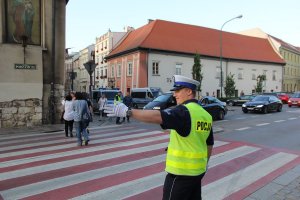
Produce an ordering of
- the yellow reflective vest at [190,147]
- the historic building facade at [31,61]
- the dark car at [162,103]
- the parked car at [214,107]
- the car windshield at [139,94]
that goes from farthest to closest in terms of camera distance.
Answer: the car windshield at [139,94]
the parked car at [214,107]
the dark car at [162,103]
the historic building facade at [31,61]
the yellow reflective vest at [190,147]

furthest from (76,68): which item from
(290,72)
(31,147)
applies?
(31,147)

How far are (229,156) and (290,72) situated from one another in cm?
7165

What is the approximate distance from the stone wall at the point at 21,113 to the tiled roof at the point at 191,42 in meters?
27.6

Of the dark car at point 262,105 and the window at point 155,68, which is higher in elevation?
the window at point 155,68

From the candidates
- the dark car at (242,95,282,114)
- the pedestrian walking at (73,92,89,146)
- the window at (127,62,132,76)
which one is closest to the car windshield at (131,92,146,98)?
the dark car at (242,95,282,114)

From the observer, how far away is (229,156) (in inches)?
368

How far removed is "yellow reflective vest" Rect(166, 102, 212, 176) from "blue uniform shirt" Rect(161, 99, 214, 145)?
6 cm

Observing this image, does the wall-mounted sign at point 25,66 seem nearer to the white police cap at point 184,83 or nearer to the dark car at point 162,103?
the dark car at point 162,103

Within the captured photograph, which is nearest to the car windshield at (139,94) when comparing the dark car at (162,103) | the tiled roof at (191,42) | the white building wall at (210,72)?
the white building wall at (210,72)

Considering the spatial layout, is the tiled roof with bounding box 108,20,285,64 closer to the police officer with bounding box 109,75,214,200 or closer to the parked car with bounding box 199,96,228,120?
the parked car with bounding box 199,96,228,120

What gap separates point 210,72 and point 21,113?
3779cm

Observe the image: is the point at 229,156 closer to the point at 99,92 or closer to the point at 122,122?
the point at 122,122

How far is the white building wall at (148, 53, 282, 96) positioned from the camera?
44.8 meters

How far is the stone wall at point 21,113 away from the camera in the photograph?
1566cm
